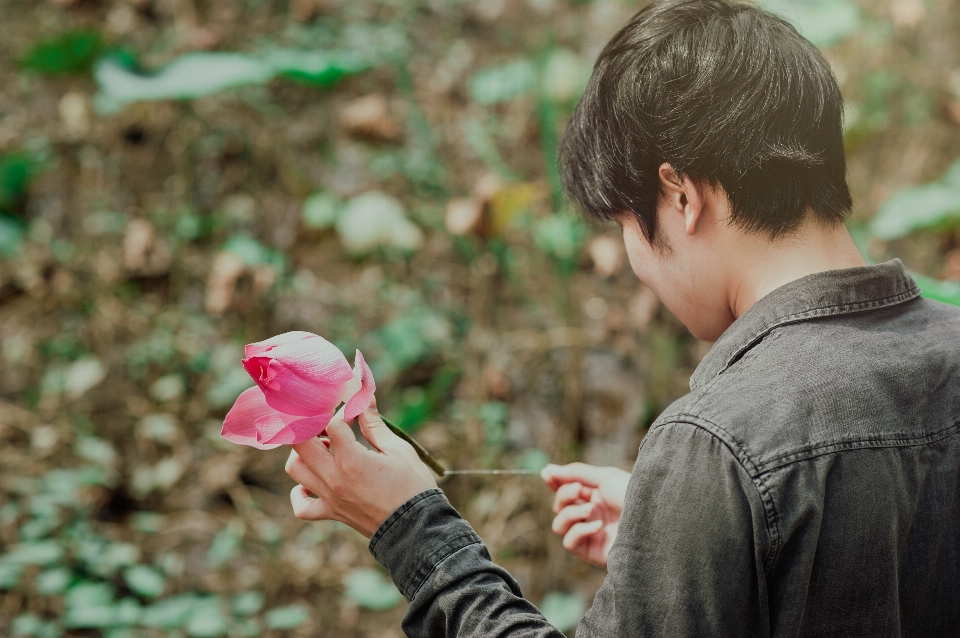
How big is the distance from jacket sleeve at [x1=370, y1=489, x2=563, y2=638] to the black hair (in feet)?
1.13

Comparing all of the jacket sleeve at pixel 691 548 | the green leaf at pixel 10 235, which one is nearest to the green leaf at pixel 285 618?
the jacket sleeve at pixel 691 548

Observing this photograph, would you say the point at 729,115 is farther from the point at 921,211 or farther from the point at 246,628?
the point at 921,211

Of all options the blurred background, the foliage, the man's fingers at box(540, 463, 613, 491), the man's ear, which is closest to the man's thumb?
the man's fingers at box(540, 463, 613, 491)

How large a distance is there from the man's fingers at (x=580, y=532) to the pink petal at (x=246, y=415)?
0.38m

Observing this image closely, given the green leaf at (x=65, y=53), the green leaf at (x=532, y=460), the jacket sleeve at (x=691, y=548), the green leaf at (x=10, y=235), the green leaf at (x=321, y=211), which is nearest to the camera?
the jacket sleeve at (x=691, y=548)

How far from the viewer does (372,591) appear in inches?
71.0

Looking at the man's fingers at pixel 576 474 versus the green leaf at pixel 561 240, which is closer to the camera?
the man's fingers at pixel 576 474

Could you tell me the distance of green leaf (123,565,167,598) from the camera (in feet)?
5.83

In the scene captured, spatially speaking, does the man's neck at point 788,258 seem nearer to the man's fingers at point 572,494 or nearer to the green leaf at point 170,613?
the man's fingers at point 572,494

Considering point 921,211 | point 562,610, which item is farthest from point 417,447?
point 921,211

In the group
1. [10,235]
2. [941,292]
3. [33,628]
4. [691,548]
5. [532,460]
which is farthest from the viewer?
[10,235]

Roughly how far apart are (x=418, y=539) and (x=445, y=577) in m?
0.04

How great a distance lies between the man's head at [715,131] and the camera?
0.74 m

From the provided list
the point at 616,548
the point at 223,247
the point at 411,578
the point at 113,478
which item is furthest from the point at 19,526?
the point at 616,548
